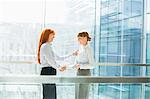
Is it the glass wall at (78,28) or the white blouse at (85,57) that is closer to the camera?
the white blouse at (85,57)

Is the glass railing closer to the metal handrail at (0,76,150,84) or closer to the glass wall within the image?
the metal handrail at (0,76,150,84)

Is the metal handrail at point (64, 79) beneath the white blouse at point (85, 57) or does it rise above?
beneath

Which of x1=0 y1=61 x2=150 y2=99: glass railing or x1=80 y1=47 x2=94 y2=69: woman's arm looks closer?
x1=0 y1=61 x2=150 y2=99: glass railing

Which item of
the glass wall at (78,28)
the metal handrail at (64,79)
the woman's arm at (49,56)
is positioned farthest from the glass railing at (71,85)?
the glass wall at (78,28)

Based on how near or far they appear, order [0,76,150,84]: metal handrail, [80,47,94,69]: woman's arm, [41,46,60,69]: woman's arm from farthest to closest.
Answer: [80,47,94,69]: woman's arm, [41,46,60,69]: woman's arm, [0,76,150,84]: metal handrail

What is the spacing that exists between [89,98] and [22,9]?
504cm

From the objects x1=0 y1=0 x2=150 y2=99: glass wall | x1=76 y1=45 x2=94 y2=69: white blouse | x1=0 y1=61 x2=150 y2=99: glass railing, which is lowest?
x1=0 y1=61 x2=150 y2=99: glass railing

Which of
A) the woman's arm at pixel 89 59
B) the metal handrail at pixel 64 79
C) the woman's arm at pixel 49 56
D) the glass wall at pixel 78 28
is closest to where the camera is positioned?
the metal handrail at pixel 64 79

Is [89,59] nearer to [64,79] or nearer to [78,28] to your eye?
[64,79]

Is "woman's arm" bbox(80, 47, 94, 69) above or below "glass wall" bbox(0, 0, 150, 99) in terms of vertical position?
below

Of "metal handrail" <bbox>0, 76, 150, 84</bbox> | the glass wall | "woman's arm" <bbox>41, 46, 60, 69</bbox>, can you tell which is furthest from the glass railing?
the glass wall

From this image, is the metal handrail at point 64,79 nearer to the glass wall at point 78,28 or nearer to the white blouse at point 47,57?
the white blouse at point 47,57

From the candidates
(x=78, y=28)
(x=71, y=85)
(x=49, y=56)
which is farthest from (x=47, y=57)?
(x=78, y=28)

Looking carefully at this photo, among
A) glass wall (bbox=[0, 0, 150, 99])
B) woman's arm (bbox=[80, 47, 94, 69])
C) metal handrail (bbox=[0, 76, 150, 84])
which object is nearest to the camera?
metal handrail (bbox=[0, 76, 150, 84])
